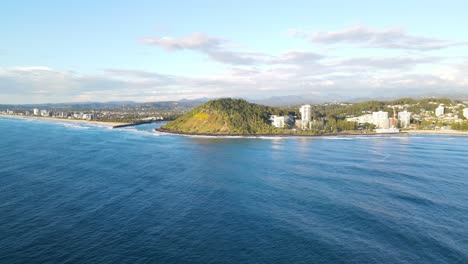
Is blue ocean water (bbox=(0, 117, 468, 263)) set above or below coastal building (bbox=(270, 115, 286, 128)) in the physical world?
below

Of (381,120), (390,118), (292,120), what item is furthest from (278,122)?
(390,118)

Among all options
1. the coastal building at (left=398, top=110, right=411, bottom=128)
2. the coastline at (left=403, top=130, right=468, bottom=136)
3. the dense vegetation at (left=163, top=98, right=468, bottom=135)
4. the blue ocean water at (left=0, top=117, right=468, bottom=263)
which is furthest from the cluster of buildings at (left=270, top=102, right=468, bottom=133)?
the blue ocean water at (left=0, top=117, right=468, bottom=263)

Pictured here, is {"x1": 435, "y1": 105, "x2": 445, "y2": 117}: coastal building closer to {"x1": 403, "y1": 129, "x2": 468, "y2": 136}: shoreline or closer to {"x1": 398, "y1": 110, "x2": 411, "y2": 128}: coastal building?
{"x1": 398, "y1": 110, "x2": 411, "y2": 128}: coastal building

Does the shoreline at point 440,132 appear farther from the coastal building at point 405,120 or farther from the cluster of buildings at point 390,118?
the coastal building at point 405,120

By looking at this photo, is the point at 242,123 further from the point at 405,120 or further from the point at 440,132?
the point at 440,132

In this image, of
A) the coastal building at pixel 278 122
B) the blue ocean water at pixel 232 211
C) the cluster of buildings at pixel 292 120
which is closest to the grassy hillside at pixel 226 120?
the coastal building at pixel 278 122

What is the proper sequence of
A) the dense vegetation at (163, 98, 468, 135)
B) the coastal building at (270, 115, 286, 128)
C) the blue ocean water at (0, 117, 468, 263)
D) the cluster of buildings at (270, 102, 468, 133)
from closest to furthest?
the blue ocean water at (0, 117, 468, 263) < the dense vegetation at (163, 98, 468, 135) < the coastal building at (270, 115, 286, 128) < the cluster of buildings at (270, 102, 468, 133)

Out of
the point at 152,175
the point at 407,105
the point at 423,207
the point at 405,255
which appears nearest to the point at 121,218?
the point at 152,175
